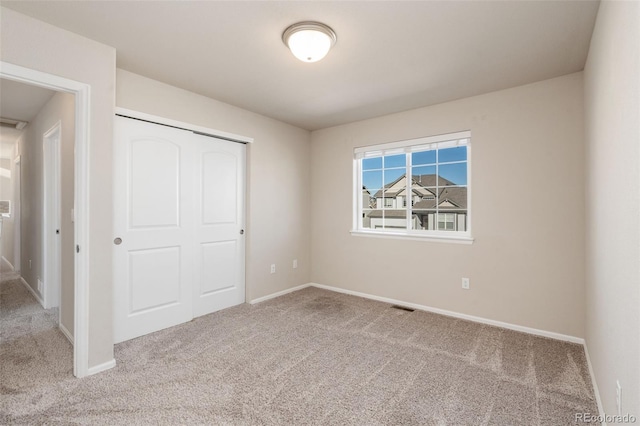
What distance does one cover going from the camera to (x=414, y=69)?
2742 millimetres

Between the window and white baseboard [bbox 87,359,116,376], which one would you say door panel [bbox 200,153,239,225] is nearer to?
white baseboard [bbox 87,359,116,376]

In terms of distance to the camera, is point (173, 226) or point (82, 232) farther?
point (173, 226)

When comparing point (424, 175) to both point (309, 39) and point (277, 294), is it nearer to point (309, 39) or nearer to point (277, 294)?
point (309, 39)

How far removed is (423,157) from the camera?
3.87 metres

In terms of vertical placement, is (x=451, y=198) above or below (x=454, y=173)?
below

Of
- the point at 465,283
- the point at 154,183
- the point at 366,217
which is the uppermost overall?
the point at 154,183

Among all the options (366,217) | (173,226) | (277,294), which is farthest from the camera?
(366,217)

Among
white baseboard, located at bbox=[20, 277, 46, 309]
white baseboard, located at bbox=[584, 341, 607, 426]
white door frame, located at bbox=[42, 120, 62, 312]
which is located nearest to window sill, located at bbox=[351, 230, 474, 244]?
white baseboard, located at bbox=[584, 341, 607, 426]

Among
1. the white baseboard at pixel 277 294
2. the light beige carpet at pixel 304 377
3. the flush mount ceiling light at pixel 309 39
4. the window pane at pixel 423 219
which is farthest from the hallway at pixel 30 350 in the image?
the window pane at pixel 423 219

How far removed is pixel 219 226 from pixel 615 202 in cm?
348

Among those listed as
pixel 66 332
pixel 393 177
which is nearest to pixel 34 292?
pixel 66 332

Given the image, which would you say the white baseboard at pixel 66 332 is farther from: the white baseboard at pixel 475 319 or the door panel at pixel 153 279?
the white baseboard at pixel 475 319

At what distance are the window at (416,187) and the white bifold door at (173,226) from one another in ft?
5.79

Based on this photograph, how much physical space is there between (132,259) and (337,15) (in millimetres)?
2744
